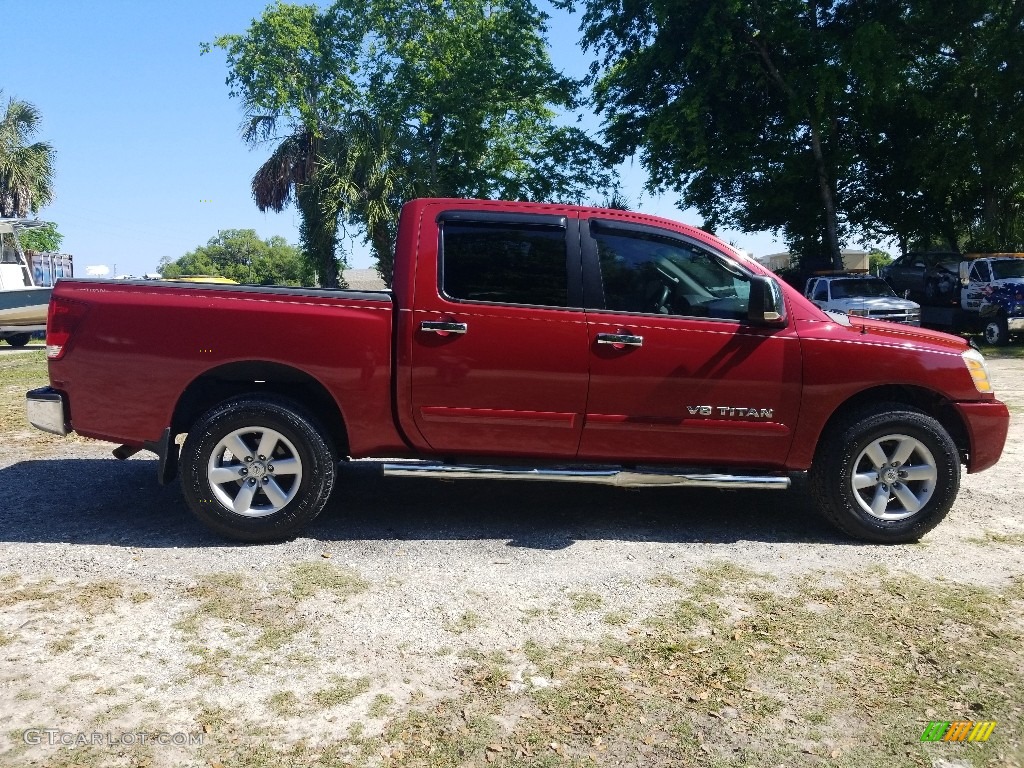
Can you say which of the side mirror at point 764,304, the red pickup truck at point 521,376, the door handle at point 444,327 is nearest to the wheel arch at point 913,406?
the red pickup truck at point 521,376

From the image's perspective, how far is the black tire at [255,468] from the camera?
4.73 metres

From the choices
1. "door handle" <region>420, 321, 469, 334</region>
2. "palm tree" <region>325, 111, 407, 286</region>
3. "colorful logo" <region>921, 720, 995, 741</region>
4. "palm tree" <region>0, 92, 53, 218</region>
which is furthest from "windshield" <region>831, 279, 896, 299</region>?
"palm tree" <region>0, 92, 53, 218</region>

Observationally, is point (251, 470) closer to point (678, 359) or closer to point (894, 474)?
point (678, 359)

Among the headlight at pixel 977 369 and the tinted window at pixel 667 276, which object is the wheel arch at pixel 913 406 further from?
the tinted window at pixel 667 276

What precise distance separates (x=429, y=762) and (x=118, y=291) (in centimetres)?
336

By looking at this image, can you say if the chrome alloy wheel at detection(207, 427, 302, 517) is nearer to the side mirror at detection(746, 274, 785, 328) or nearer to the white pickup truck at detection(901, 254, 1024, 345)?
the side mirror at detection(746, 274, 785, 328)

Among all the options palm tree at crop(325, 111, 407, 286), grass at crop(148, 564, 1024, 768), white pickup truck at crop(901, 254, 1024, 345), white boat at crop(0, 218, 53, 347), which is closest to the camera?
grass at crop(148, 564, 1024, 768)

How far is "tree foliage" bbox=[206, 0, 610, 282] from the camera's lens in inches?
1261

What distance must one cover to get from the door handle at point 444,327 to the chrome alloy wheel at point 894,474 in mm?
2393

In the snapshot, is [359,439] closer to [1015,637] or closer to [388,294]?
[388,294]

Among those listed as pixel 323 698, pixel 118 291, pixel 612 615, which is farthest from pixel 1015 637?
pixel 118 291

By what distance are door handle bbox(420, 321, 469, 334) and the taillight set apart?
192 centimetres

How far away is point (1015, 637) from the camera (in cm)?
364

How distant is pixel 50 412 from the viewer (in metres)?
4.86
